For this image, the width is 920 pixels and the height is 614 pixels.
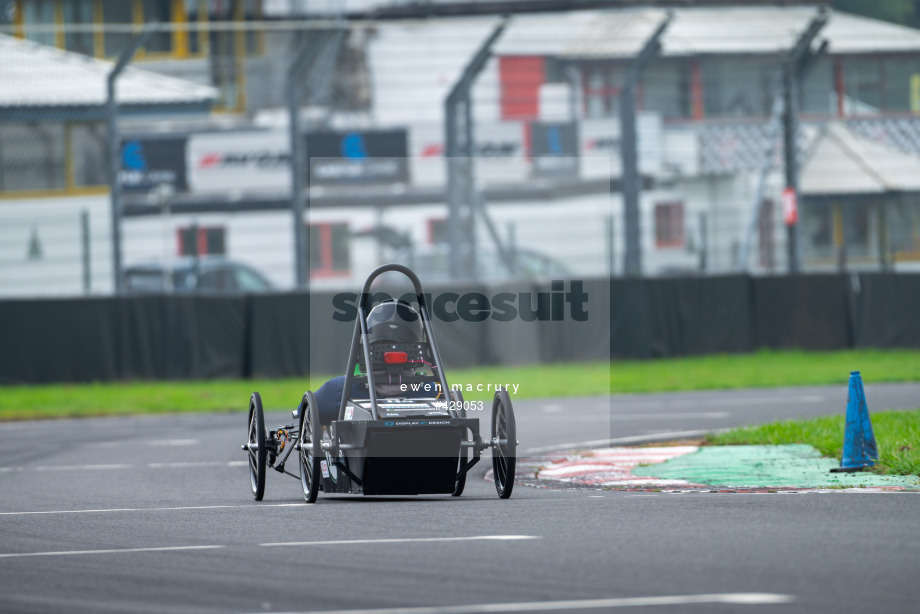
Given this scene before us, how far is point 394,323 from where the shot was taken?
32.3ft

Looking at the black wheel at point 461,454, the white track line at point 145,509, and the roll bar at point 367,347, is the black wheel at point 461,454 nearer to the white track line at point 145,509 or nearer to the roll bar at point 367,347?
the roll bar at point 367,347

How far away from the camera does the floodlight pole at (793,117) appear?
2441 centimetres

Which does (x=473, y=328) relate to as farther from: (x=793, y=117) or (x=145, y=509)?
(x=145, y=509)

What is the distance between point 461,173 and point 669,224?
12.1 feet

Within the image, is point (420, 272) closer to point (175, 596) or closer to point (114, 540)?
point (114, 540)

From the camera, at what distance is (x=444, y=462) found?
30.9 ft

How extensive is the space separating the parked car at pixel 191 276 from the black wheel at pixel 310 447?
48.4 feet

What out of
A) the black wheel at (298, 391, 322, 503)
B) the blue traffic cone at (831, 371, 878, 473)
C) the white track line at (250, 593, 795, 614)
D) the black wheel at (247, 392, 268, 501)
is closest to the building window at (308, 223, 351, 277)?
the black wheel at (247, 392, 268, 501)

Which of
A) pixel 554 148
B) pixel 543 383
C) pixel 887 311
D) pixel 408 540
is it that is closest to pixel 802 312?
pixel 887 311

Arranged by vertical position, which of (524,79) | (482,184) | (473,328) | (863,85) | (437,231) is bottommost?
(473,328)

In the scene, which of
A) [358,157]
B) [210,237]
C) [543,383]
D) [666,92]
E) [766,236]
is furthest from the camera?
[666,92]

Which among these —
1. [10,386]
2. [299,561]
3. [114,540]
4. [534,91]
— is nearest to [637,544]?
[299,561]

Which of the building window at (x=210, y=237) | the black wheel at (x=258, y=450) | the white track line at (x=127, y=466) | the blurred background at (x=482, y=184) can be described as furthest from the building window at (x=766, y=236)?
the black wheel at (x=258, y=450)

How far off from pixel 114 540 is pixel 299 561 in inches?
57.7
